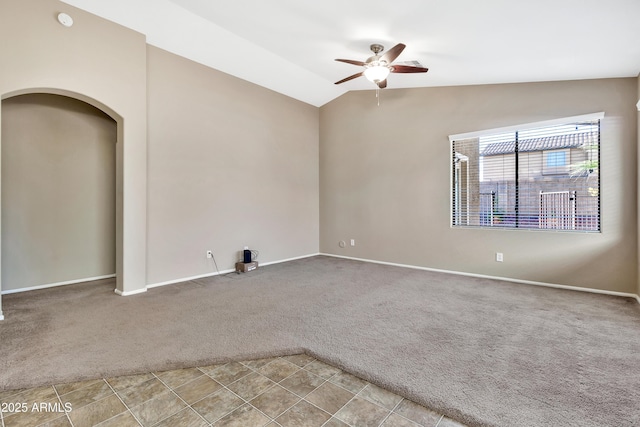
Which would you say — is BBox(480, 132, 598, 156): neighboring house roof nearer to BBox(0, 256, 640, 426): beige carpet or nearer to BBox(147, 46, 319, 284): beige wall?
BBox(0, 256, 640, 426): beige carpet

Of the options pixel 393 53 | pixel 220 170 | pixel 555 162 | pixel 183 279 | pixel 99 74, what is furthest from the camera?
pixel 220 170

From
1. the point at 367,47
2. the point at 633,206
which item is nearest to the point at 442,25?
the point at 367,47

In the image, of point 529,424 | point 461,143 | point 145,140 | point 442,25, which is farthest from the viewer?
A: point 461,143

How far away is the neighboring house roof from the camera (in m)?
3.87

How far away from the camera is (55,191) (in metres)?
4.04

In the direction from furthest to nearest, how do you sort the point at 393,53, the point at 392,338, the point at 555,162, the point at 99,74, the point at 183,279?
the point at 183,279
the point at 555,162
the point at 99,74
the point at 393,53
the point at 392,338

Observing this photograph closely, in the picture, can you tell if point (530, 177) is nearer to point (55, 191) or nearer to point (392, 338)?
point (392, 338)

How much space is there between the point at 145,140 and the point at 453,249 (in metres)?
4.76

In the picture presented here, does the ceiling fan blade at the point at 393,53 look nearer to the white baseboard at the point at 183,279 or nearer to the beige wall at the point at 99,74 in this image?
the beige wall at the point at 99,74

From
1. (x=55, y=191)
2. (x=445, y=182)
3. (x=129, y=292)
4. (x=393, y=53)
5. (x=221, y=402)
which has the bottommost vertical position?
(x=221, y=402)

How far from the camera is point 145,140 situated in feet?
12.6

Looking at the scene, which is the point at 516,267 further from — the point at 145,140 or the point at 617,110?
the point at 145,140

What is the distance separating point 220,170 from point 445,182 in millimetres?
3642

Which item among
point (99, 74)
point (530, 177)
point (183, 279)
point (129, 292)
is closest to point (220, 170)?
point (183, 279)
